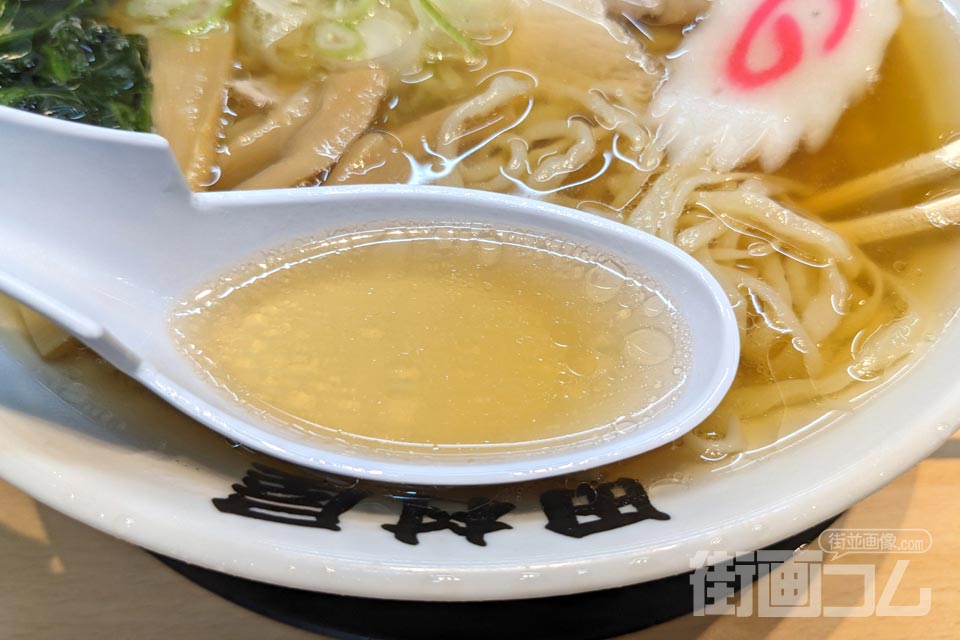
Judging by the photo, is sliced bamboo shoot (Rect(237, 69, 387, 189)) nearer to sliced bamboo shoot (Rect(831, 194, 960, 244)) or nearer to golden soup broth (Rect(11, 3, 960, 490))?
golden soup broth (Rect(11, 3, 960, 490))

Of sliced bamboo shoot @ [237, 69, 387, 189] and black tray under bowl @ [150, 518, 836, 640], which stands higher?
sliced bamboo shoot @ [237, 69, 387, 189]

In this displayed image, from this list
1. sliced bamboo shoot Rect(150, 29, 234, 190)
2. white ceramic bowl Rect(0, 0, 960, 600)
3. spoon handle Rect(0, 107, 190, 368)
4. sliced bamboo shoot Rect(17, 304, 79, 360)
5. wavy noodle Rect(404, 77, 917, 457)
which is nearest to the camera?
white ceramic bowl Rect(0, 0, 960, 600)

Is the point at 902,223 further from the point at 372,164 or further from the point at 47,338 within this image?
the point at 47,338

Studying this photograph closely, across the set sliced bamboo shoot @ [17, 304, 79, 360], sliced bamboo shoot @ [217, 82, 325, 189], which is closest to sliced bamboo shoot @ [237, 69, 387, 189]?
sliced bamboo shoot @ [217, 82, 325, 189]

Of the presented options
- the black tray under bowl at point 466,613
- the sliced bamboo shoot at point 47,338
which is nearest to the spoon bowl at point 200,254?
the sliced bamboo shoot at point 47,338

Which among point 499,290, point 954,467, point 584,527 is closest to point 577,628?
point 584,527

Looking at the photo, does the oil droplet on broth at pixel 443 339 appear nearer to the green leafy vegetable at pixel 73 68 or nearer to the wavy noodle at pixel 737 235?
the wavy noodle at pixel 737 235

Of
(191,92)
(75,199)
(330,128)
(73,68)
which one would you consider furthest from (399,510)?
(73,68)
